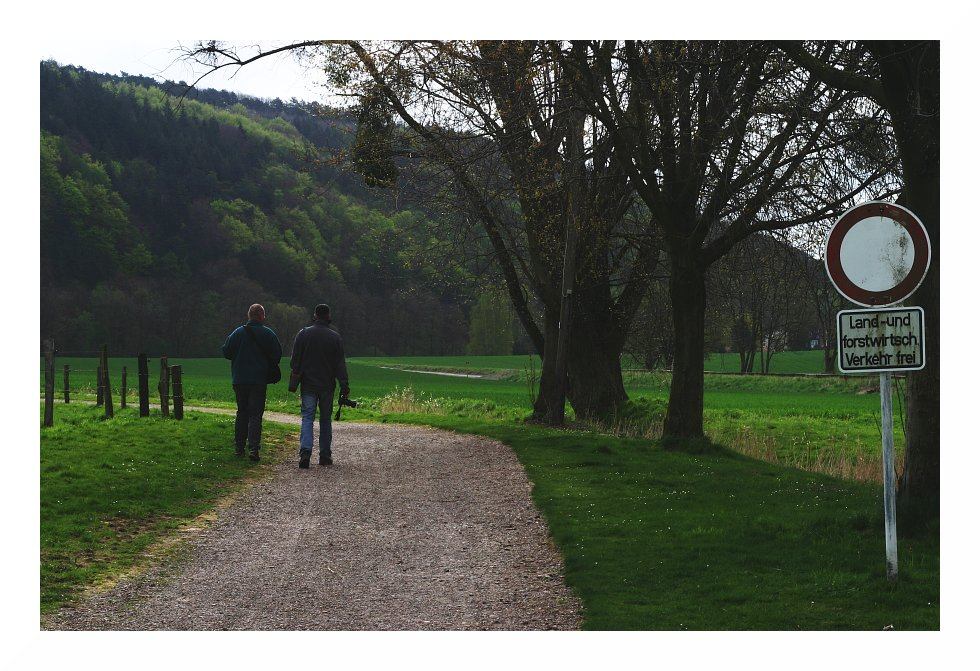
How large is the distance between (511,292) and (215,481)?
39.1 ft

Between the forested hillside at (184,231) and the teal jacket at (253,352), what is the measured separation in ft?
162

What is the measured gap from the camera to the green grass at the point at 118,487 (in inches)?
314

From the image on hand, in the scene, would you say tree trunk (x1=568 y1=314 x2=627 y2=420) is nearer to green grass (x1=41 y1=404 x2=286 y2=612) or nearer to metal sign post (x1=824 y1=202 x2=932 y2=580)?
green grass (x1=41 y1=404 x2=286 y2=612)

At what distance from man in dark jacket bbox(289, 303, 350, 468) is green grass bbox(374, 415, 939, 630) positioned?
317cm

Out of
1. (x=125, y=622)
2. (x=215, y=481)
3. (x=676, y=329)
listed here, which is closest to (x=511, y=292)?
(x=676, y=329)

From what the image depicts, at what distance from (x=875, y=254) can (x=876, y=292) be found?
0.84 ft

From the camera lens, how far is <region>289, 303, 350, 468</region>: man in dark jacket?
527 inches

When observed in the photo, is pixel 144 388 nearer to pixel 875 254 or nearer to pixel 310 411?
pixel 310 411

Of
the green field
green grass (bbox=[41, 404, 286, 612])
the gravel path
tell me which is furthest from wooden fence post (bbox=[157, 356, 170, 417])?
the gravel path

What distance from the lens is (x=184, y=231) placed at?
8000cm

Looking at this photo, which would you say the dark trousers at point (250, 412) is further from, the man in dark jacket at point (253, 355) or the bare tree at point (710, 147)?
the bare tree at point (710, 147)

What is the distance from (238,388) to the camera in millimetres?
13750

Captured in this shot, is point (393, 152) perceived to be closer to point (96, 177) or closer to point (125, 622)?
point (125, 622)

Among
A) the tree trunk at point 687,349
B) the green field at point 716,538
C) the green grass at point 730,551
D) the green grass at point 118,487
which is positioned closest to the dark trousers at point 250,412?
the green grass at point 118,487
